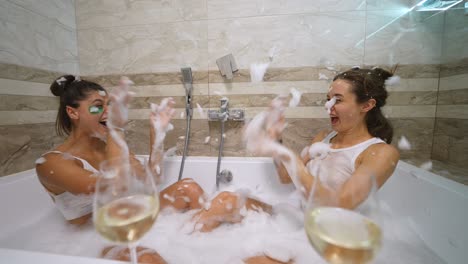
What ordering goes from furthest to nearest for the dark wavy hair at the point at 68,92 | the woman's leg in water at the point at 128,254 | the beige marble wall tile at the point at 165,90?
the beige marble wall tile at the point at 165,90 → the dark wavy hair at the point at 68,92 → the woman's leg in water at the point at 128,254

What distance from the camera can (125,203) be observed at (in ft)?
1.37

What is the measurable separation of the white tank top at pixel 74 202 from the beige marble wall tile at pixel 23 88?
1.69ft

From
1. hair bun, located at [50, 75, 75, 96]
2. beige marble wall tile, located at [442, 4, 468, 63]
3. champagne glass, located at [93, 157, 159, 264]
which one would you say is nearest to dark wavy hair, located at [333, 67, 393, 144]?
beige marble wall tile, located at [442, 4, 468, 63]

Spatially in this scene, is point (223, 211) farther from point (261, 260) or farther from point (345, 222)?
point (345, 222)

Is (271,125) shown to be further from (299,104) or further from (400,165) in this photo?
(400,165)

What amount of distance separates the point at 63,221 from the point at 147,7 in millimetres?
1363

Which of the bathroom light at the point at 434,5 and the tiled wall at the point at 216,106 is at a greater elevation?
the bathroom light at the point at 434,5

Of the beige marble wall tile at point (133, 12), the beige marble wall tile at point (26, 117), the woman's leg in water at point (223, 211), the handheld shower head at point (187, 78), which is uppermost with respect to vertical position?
the beige marble wall tile at point (133, 12)

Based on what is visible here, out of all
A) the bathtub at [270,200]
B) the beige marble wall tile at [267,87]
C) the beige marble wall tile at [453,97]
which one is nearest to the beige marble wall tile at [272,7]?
the beige marble wall tile at [267,87]

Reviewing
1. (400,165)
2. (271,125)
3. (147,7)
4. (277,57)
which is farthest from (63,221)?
(400,165)

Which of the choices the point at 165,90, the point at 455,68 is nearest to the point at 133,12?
the point at 165,90

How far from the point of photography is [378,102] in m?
0.87

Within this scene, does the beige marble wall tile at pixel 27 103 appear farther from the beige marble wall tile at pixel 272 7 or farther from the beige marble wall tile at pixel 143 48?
the beige marble wall tile at pixel 272 7

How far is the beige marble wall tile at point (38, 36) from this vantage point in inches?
40.8
